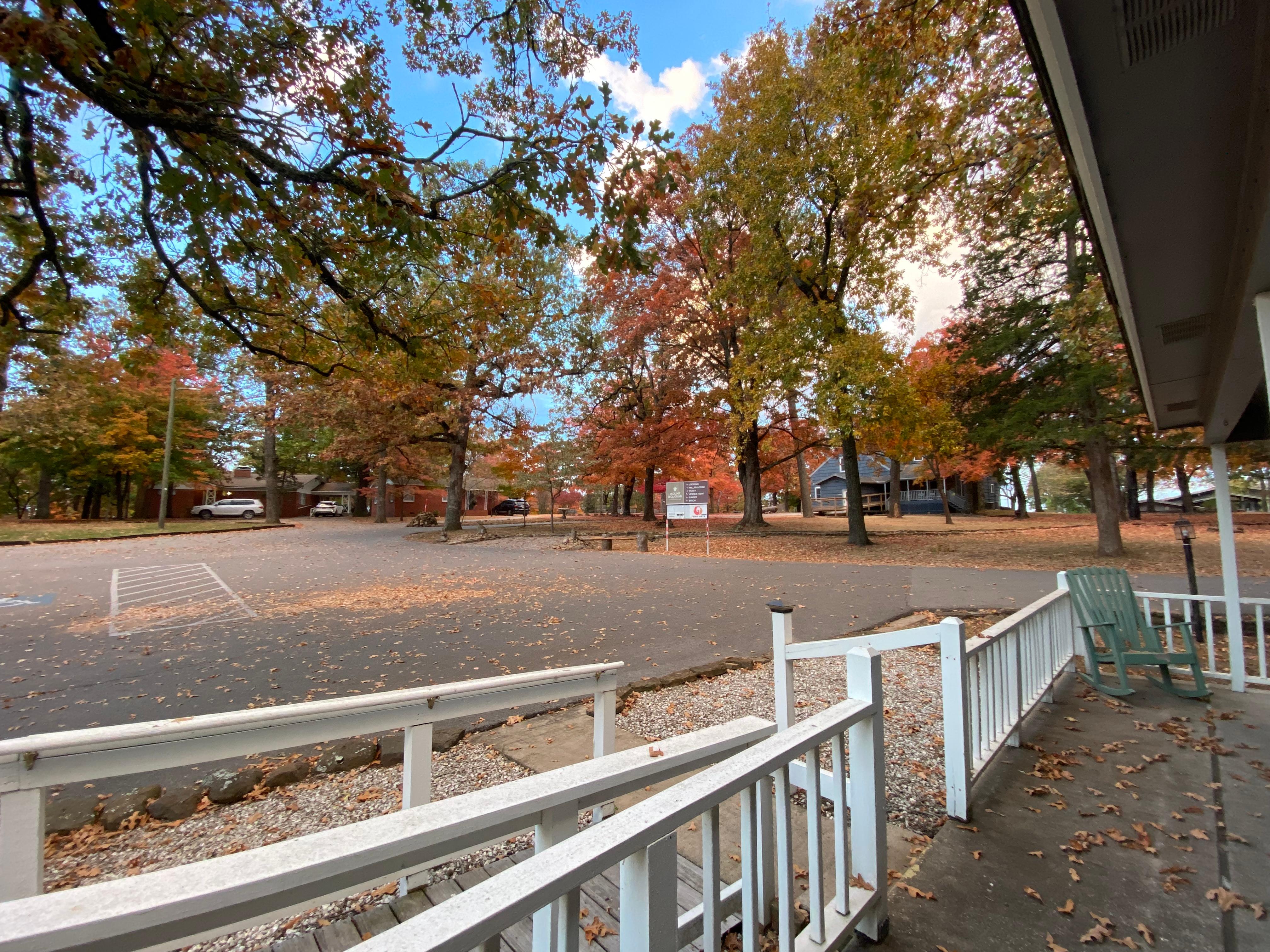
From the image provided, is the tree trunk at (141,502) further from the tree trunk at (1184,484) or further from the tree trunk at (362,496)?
the tree trunk at (1184,484)

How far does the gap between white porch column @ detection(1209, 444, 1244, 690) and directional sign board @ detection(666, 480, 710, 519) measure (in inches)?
408

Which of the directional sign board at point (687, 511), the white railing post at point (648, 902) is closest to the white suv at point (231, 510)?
the directional sign board at point (687, 511)

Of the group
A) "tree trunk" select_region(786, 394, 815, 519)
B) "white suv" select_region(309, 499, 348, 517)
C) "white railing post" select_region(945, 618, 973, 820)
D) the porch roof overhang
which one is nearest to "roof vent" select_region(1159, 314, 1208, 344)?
the porch roof overhang

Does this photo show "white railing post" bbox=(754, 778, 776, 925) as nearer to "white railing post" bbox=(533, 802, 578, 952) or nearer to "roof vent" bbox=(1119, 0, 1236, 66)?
"white railing post" bbox=(533, 802, 578, 952)

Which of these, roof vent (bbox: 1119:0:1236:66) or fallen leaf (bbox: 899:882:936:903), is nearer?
roof vent (bbox: 1119:0:1236:66)

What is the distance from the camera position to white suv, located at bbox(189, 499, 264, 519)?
32188 mm

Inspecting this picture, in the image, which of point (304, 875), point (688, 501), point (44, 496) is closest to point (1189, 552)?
point (304, 875)

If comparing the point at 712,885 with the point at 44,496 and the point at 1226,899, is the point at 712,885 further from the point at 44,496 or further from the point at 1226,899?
the point at 44,496

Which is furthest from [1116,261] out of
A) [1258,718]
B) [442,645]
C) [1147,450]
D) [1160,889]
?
[1147,450]

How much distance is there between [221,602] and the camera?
27.8ft

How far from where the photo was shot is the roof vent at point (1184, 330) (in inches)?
114

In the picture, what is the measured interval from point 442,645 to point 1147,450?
15.2 metres

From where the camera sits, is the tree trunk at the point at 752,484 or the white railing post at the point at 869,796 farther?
the tree trunk at the point at 752,484

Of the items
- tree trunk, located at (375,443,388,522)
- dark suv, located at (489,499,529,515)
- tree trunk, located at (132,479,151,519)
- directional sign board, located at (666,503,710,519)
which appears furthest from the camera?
dark suv, located at (489,499,529,515)
